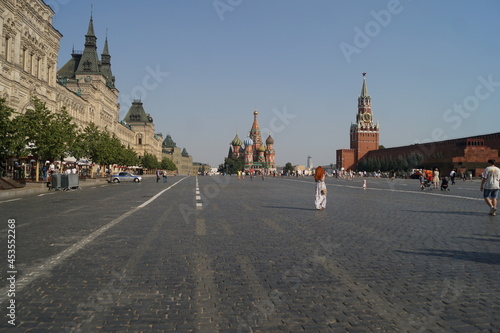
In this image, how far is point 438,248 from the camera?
7.59 meters

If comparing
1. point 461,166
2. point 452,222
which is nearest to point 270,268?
point 452,222

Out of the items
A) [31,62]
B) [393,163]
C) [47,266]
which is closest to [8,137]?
[31,62]

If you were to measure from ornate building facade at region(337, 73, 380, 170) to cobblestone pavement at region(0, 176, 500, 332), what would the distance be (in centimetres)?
15899

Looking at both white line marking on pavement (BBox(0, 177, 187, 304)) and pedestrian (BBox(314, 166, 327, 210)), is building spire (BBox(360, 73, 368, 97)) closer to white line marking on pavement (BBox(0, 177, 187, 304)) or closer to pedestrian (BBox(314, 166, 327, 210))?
pedestrian (BBox(314, 166, 327, 210))

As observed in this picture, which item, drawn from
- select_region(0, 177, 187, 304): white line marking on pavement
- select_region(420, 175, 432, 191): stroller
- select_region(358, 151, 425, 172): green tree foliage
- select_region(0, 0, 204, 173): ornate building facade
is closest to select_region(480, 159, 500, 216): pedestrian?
select_region(0, 177, 187, 304): white line marking on pavement

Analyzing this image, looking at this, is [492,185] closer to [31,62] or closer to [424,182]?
[424,182]

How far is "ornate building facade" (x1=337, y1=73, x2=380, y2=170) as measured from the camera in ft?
543

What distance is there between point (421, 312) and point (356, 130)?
167637mm

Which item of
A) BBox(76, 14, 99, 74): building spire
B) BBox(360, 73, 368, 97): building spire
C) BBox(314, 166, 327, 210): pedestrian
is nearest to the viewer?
BBox(314, 166, 327, 210): pedestrian

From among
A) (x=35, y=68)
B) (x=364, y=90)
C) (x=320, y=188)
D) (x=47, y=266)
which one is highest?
(x=364, y=90)

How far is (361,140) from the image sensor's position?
544 ft

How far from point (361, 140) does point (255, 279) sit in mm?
165844

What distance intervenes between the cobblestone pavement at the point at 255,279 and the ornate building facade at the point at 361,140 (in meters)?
159

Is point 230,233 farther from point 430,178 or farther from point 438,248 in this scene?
point 430,178
